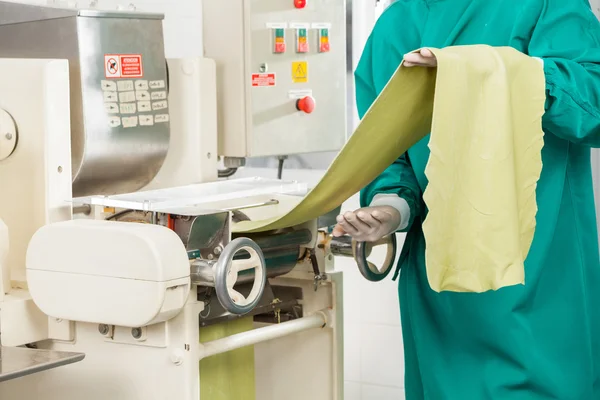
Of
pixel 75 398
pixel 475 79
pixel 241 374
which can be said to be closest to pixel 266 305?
pixel 241 374

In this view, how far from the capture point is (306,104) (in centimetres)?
228

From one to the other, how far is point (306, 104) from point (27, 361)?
1.01 metres

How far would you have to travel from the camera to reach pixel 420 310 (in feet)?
6.33

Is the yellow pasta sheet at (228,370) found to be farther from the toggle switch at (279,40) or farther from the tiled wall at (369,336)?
the tiled wall at (369,336)

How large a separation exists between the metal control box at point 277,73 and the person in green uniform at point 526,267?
1.21 ft

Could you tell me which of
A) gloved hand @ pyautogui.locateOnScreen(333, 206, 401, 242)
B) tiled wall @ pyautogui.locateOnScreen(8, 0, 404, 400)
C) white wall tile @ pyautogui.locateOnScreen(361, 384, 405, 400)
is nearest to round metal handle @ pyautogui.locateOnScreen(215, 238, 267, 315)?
gloved hand @ pyautogui.locateOnScreen(333, 206, 401, 242)

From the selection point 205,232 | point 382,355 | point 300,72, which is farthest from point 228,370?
point 382,355

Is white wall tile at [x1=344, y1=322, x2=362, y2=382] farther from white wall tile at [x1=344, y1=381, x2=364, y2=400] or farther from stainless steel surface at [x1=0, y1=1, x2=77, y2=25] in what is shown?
stainless steel surface at [x1=0, y1=1, x2=77, y2=25]

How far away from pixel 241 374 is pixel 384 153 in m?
0.71

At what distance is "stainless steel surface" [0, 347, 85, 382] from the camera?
1.47m

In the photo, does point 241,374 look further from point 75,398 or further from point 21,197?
point 21,197

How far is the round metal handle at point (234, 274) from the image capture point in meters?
1.59

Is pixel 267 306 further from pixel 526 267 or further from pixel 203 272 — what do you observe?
pixel 526 267

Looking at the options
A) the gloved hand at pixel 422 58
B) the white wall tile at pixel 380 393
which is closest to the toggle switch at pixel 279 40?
the gloved hand at pixel 422 58
